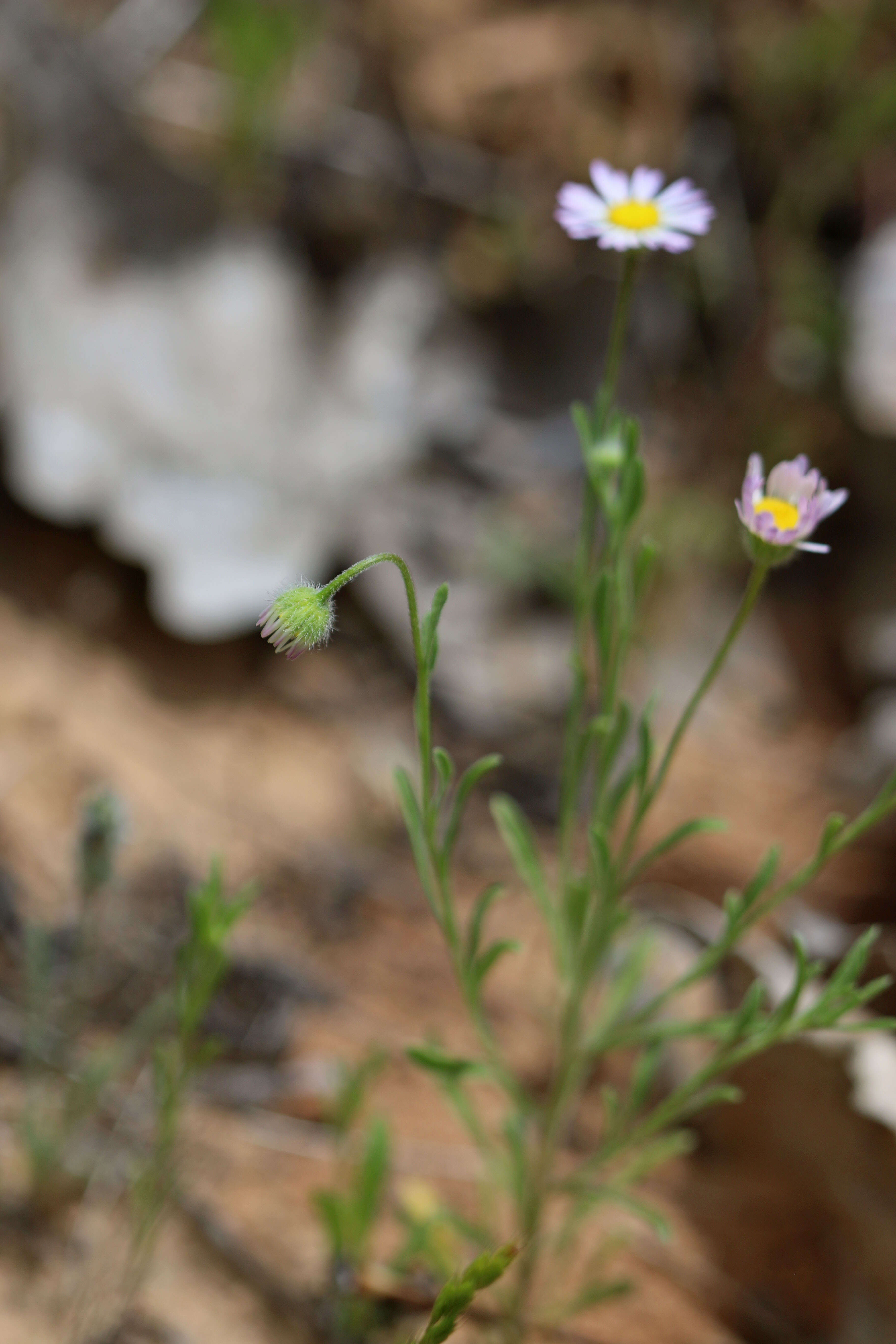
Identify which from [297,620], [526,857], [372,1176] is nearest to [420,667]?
[297,620]

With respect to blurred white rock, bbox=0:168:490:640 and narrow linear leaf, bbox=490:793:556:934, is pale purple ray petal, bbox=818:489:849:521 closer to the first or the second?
narrow linear leaf, bbox=490:793:556:934

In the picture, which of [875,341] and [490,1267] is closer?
[490,1267]

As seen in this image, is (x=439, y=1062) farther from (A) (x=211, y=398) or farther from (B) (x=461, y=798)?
(A) (x=211, y=398)

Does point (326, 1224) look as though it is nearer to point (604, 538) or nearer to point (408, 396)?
point (604, 538)

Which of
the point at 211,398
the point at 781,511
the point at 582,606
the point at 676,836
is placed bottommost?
the point at 211,398

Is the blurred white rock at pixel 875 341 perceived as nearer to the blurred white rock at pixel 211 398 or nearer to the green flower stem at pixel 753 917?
the blurred white rock at pixel 211 398

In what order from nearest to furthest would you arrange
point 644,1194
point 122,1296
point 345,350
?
point 122,1296, point 644,1194, point 345,350

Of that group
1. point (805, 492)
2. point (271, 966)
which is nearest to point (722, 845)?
point (271, 966)
